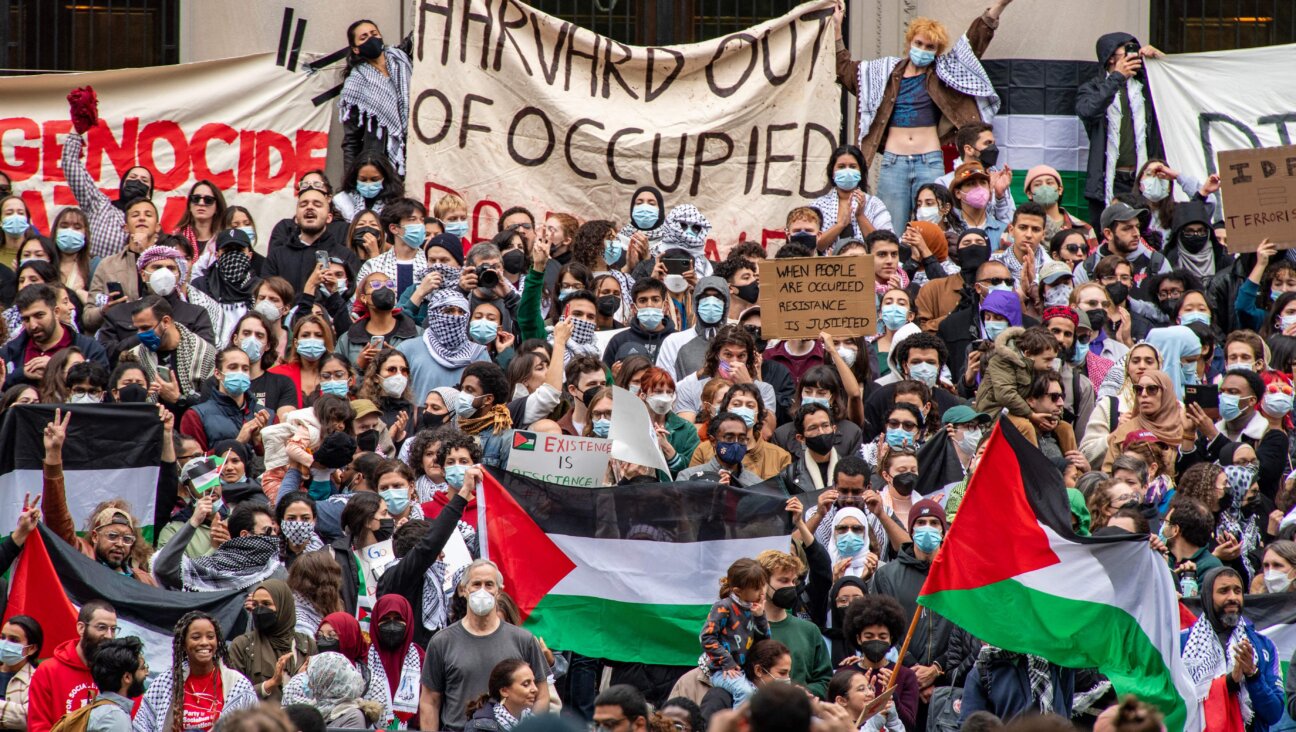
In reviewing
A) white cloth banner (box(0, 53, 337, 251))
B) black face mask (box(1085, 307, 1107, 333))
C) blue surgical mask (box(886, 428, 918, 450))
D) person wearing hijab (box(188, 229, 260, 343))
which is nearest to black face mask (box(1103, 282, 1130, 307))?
black face mask (box(1085, 307, 1107, 333))

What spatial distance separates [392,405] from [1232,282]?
5924 millimetres

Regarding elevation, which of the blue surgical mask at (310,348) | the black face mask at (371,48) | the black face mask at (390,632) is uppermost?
the black face mask at (371,48)

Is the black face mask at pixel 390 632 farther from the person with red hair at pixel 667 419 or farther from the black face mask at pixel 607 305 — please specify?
the black face mask at pixel 607 305

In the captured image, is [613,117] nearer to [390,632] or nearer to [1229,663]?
[390,632]

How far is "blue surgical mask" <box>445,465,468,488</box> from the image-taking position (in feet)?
Result: 40.9

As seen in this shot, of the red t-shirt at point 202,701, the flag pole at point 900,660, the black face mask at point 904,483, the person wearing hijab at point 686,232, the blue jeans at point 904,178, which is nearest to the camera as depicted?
the red t-shirt at point 202,701

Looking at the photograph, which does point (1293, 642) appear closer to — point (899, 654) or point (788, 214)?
point (899, 654)

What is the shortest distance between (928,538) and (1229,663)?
5.04 feet

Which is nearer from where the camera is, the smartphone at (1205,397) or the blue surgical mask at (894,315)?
the smartphone at (1205,397)

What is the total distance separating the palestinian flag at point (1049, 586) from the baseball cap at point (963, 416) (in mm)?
1917

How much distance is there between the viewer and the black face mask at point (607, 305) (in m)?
15.1

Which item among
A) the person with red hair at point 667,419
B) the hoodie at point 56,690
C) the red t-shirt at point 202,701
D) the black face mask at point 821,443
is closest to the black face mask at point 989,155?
the black face mask at point 821,443

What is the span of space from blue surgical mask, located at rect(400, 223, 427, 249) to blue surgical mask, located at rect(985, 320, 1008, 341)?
3617mm

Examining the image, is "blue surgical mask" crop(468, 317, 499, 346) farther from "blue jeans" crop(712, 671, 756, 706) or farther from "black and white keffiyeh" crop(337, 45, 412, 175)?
"blue jeans" crop(712, 671, 756, 706)
